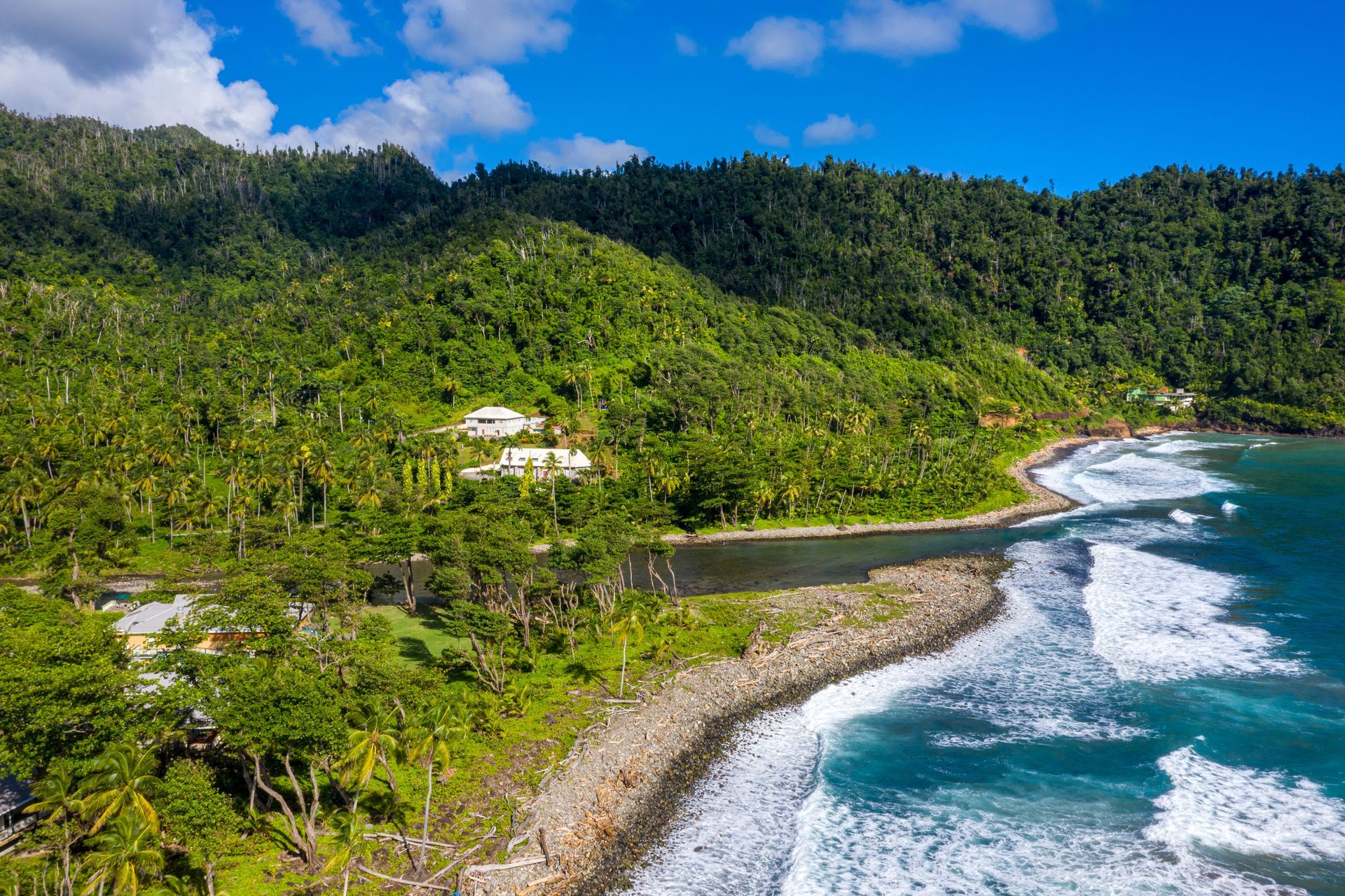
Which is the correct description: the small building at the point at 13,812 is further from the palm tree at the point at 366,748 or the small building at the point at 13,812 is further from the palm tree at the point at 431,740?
the palm tree at the point at 431,740

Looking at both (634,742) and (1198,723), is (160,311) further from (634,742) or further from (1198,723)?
(1198,723)

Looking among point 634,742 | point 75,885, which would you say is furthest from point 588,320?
point 75,885

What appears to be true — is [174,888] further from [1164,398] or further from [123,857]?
[1164,398]

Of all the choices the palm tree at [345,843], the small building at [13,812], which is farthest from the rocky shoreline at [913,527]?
the small building at [13,812]

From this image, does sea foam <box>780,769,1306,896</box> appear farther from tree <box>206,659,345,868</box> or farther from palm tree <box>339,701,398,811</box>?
tree <box>206,659,345,868</box>

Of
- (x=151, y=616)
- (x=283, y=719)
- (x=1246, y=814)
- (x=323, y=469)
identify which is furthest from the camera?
(x=323, y=469)

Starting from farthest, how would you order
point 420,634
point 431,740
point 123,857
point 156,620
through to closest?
point 420,634
point 156,620
point 431,740
point 123,857

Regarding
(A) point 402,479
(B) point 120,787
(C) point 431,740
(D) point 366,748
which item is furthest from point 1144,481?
(B) point 120,787

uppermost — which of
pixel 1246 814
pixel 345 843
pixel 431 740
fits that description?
pixel 431 740
